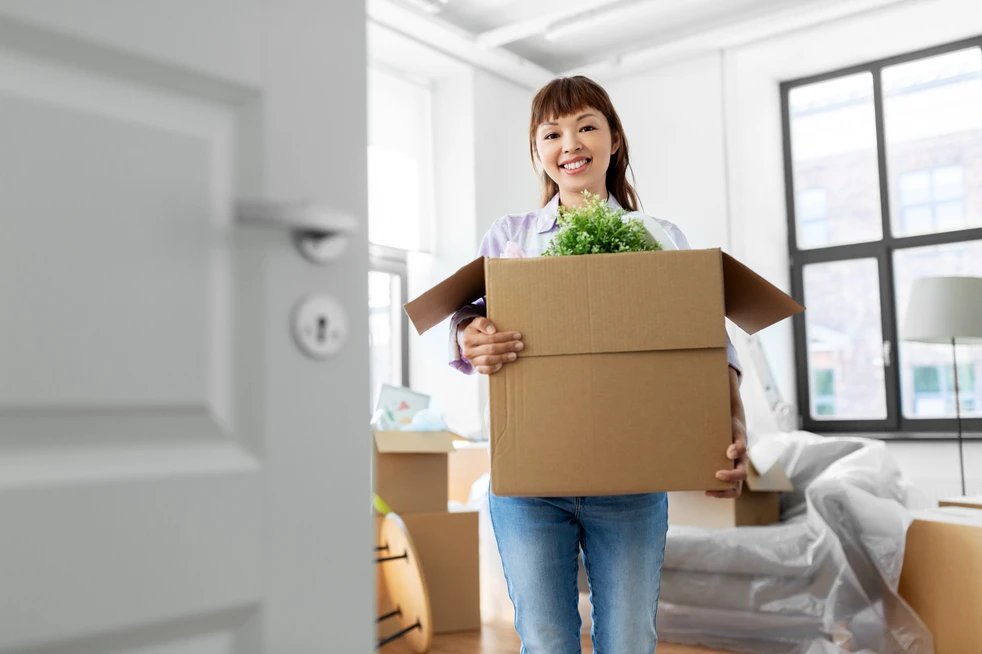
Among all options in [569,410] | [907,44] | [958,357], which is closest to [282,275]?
[569,410]

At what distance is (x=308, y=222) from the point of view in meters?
0.62

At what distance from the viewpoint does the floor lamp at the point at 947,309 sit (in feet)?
10.4

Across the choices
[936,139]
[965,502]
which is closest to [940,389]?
[936,139]

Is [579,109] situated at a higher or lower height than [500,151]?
lower

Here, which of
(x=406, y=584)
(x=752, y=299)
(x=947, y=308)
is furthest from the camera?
(x=947, y=308)

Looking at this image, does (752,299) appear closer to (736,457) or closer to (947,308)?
(736,457)

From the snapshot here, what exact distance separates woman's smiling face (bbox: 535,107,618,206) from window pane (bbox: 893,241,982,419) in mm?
3268

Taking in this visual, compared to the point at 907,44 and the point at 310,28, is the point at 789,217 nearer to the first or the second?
the point at 907,44

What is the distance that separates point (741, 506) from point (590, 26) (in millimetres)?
2670

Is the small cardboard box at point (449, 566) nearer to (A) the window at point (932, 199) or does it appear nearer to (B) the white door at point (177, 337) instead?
(B) the white door at point (177, 337)

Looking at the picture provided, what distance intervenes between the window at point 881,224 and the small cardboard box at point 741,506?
1.71m

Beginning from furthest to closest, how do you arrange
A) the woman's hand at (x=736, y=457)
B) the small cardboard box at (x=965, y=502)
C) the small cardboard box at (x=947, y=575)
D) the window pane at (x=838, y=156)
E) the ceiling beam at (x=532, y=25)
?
the window pane at (x=838, y=156) → the ceiling beam at (x=532, y=25) → the small cardboard box at (x=965, y=502) → the small cardboard box at (x=947, y=575) → the woman's hand at (x=736, y=457)

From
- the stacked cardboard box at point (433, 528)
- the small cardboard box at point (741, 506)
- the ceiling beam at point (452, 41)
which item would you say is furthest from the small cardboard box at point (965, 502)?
the ceiling beam at point (452, 41)

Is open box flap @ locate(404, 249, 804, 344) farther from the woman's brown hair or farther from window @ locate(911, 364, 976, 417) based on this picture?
window @ locate(911, 364, 976, 417)
